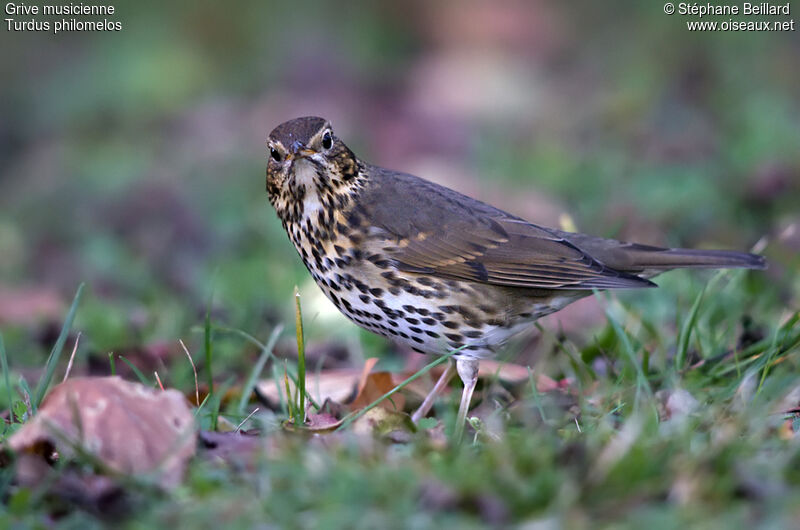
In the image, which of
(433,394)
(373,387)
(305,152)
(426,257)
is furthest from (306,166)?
(433,394)

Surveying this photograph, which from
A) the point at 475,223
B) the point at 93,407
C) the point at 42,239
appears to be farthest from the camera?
the point at 42,239

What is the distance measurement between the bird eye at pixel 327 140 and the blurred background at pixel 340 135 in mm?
797

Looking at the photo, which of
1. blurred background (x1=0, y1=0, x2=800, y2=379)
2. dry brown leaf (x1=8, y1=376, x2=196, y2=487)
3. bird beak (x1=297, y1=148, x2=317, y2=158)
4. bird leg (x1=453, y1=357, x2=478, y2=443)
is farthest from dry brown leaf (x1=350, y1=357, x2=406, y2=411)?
dry brown leaf (x1=8, y1=376, x2=196, y2=487)

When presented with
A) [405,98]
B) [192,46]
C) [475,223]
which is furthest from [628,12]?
[475,223]

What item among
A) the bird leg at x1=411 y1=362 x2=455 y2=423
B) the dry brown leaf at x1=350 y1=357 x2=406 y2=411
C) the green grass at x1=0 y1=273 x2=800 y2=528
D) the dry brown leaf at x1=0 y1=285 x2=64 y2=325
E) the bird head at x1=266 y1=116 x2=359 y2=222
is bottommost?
the bird leg at x1=411 y1=362 x2=455 y2=423

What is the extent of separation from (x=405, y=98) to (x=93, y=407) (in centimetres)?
807

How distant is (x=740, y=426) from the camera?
2.94m

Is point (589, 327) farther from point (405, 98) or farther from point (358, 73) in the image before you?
point (358, 73)

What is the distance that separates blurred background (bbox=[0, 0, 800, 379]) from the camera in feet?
20.5

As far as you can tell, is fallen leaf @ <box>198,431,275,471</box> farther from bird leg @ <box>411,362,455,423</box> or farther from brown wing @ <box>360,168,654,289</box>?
brown wing @ <box>360,168,654,289</box>

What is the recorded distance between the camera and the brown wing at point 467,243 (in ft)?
14.8

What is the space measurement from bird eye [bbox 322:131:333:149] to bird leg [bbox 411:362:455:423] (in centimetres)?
109

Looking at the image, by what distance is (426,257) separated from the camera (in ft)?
14.9

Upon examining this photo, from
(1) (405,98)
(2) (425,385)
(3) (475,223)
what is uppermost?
(1) (405,98)
